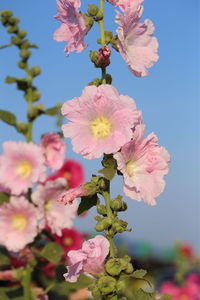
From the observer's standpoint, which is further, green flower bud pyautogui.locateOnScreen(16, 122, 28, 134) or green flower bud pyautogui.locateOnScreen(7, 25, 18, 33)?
green flower bud pyautogui.locateOnScreen(7, 25, 18, 33)

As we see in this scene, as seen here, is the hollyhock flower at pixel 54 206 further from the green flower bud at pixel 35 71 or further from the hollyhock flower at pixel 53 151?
the green flower bud at pixel 35 71

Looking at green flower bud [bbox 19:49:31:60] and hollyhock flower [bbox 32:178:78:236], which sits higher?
green flower bud [bbox 19:49:31:60]

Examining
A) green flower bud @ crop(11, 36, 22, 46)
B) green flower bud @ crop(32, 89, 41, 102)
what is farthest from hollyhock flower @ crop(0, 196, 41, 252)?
green flower bud @ crop(11, 36, 22, 46)

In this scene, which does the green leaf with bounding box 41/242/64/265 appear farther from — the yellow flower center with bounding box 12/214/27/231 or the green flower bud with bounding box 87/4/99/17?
the green flower bud with bounding box 87/4/99/17

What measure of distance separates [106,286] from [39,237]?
1.27 metres

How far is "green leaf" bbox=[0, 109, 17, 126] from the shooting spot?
8.35ft

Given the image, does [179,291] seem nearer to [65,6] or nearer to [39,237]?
[39,237]

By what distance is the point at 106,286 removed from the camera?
1.35 metres

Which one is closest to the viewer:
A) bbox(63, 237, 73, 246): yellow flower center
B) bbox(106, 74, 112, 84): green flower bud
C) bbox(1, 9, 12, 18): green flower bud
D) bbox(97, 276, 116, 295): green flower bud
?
bbox(97, 276, 116, 295): green flower bud

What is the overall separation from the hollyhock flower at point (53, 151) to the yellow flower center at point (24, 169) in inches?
4.2

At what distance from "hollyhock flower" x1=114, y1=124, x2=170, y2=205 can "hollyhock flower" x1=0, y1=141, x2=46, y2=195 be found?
1.12 meters

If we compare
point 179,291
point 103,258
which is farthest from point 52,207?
point 179,291

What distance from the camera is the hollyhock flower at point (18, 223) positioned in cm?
247

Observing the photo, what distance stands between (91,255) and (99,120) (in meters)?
0.39
